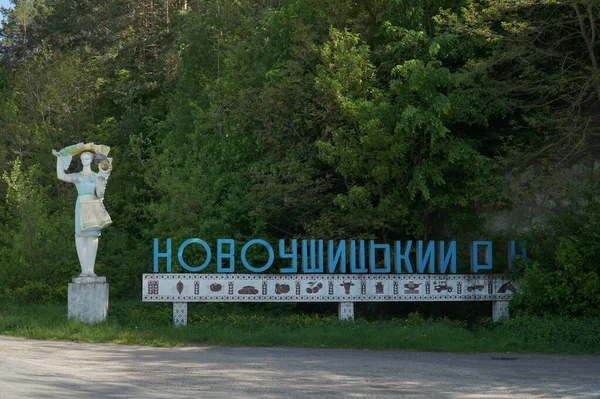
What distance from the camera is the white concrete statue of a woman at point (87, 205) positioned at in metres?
21.4

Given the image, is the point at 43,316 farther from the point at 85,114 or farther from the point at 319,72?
the point at 85,114

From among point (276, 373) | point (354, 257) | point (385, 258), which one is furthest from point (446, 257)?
point (276, 373)

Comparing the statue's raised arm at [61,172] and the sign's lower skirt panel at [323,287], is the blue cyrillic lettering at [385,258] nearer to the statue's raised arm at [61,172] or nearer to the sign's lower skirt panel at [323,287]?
the sign's lower skirt panel at [323,287]

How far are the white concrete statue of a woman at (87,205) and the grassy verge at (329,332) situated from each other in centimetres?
169

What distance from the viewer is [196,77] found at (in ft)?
119

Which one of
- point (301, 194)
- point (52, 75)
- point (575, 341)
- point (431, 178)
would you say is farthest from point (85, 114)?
point (575, 341)

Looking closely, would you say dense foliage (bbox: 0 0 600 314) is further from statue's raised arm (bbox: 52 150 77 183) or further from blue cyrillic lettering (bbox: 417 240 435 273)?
statue's raised arm (bbox: 52 150 77 183)

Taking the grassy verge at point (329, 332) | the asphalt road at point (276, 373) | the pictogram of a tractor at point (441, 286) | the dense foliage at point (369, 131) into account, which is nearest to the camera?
the asphalt road at point (276, 373)

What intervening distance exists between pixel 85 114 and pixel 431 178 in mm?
21839

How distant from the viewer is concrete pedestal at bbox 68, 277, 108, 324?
68.5 feet

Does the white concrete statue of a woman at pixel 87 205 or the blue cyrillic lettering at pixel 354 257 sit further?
the blue cyrillic lettering at pixel 354 257

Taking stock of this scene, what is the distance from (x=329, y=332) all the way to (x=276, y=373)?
5.41 m

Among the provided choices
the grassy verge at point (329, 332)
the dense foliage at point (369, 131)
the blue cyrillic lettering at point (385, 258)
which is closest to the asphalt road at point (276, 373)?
the grassy verge at point (329, 332)

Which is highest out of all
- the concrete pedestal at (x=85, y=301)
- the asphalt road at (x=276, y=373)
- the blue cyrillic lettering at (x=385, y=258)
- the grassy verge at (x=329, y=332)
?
the blue cyrillic lettering at (x=385, y=258)
